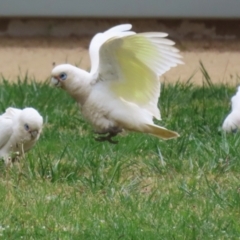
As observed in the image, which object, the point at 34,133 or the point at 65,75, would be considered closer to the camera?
the point at 34,133

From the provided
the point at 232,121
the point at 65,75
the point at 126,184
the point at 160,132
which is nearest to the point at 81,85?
the point at 65,75

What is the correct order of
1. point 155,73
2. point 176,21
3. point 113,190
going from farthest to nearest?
point 176,21 → point 155,73 → point 113,190

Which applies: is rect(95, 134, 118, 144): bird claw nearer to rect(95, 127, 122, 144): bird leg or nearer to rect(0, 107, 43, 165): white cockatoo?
rect(95, 127, 122, 144): bird leg

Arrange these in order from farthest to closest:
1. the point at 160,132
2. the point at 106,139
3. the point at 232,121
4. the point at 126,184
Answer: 1. the point at 232,121
2. the point at 106,139
3. the point at 160,132
4. the point at 126,184

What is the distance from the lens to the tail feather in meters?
5.46

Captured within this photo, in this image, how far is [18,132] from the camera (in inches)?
207

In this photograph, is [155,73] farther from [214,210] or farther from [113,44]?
[214,210]

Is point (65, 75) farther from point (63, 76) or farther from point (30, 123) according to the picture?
point (30, 123)

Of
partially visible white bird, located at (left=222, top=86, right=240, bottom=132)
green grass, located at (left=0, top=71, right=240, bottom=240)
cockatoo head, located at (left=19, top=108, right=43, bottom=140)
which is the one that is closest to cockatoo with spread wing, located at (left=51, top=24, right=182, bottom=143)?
green grass, located at (left=0, top=71, right=240, bottom=240)

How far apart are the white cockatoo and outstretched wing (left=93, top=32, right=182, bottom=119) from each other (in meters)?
0.49

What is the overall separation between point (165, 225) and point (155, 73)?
1.21 m

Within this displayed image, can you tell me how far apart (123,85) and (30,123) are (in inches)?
24.8

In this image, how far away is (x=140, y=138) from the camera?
6035mm

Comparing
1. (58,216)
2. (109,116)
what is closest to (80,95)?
(109,116)
